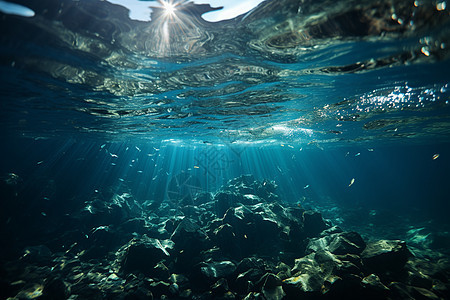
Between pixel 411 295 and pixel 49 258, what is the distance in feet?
64.2

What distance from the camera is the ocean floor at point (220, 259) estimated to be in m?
7.45

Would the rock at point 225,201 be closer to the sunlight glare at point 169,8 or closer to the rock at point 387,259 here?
the rock at point 387,259

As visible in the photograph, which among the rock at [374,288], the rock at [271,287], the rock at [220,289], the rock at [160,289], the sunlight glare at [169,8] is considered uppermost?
the sunlight glare at [169,8]

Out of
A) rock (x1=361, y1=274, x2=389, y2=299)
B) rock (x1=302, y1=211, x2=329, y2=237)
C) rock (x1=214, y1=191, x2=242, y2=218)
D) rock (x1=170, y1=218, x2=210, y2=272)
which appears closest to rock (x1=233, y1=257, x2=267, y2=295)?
rock (x1=170, y1=218, x2=210, y2=272)

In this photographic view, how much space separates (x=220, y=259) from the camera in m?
10.7

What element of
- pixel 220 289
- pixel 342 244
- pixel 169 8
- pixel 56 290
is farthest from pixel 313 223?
pixel 169 8

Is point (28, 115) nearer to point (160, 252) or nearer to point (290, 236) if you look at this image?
point (160, 252)

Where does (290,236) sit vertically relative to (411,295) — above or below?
below

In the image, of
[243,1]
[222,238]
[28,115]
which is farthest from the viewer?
[28,115]

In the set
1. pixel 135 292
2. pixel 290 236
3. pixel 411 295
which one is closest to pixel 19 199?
pixel 135 292

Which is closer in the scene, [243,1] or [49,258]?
[243,1]

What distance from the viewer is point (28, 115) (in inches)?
671

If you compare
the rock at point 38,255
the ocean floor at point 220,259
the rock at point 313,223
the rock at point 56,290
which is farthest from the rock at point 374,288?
the rock at point 38,255

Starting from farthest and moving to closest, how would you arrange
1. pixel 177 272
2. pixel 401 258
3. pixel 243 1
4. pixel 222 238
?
pixel 222 238
pixel 177 272
pixel 401 258
pixel 243 1
